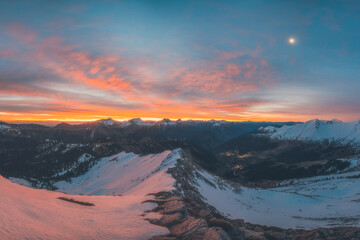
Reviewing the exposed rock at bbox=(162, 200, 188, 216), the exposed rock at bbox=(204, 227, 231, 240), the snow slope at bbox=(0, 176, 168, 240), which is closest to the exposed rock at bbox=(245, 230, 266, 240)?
the exposed rock at bbox=(204, 227, 231, 240)

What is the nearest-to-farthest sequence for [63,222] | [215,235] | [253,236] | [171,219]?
[215,235], [63,222], [253,236], [171,219]

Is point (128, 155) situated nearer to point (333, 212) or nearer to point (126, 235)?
point (333, 212)

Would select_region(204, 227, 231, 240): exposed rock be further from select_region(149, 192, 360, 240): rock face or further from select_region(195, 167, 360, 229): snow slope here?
select_region(195, 167, 360, 229): snow slope

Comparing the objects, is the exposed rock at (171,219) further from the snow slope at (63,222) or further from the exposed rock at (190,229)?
the snow slope at (63,222)

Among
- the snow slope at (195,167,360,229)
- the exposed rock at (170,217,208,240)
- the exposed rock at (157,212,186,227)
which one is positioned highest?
the exposed rock at (170,217,208,240)

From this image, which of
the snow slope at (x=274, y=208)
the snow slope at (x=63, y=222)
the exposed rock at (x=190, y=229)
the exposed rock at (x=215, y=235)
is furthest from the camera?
the snow slope at (x=274, y=208)

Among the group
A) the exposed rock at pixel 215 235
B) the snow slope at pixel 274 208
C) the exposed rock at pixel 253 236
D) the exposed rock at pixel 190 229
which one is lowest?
the snow slope at pixel 274 208

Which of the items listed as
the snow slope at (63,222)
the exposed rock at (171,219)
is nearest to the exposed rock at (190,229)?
the exposed rock at (171,219)

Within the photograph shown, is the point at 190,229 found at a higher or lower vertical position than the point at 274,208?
higher

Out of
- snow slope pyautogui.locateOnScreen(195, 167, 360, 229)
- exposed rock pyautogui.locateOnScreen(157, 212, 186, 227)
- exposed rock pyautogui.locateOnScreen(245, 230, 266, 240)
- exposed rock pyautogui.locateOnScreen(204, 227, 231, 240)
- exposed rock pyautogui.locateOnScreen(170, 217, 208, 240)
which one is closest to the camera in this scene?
exposed rock pyautogui.locateOnScreen(204, 227, 231, 240)

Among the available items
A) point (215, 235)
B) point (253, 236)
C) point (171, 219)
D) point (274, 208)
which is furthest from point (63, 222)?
point (274, 208)

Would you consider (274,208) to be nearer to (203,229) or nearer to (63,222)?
(203,229)

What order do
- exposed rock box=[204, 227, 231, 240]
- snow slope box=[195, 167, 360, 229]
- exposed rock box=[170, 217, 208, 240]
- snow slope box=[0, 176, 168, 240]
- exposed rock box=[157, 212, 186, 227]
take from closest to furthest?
snow slope box=[0, 176, 168, 240] → exposed rock box=[204, 227, 231, 240] → exposed rock box=[170, 217, 208, 240] → exposed rock box=[157, 212, 186, 227] → snow slope box=[195, 167, 360, 229]
